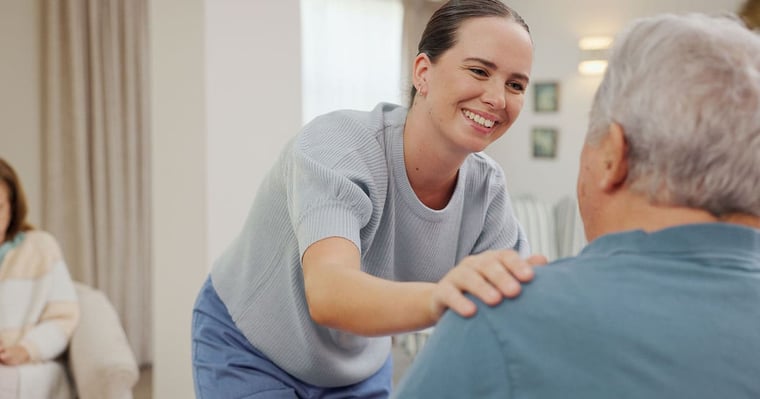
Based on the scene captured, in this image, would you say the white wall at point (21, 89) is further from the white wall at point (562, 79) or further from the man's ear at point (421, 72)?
the man's ear at point (421, 72)

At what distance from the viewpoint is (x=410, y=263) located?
1663 mm

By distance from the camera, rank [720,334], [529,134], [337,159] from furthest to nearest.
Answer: [529,134] < [337,159] < [720,334]

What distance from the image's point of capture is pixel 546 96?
21.0 ft

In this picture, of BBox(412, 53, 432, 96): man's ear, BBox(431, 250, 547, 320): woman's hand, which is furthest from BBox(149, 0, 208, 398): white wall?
BBox(431, 250, 547, 320): woman's hand

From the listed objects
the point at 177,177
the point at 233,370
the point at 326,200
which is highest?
the point at 326,200

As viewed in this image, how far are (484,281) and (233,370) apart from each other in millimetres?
942

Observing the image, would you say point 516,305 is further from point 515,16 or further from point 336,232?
point 515,16

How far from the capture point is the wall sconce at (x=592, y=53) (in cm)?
598

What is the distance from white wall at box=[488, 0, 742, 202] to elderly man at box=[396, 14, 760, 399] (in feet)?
17.5

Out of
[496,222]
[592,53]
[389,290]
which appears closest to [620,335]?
[389,290]

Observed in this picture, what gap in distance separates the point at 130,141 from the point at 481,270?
4.43 m

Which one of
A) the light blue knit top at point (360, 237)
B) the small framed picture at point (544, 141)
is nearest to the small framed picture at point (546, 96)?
the small framed picture at point (544, 141)

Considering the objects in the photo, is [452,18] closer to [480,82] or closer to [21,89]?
[480,82]

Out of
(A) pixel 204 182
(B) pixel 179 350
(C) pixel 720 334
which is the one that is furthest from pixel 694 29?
(B) pixel 179 350
